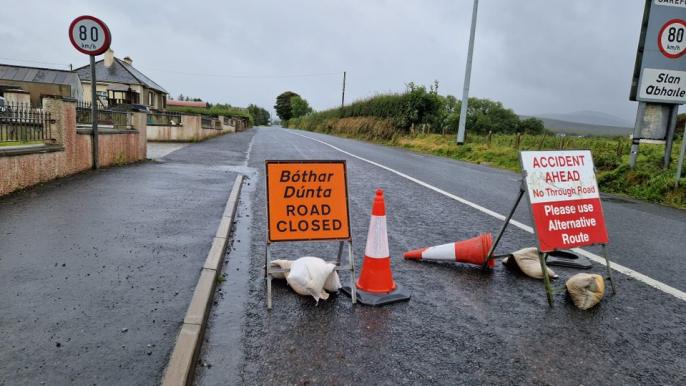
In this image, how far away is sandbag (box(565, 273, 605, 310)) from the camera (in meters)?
3.66

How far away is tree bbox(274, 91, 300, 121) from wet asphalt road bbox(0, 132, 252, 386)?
155888 millimetres

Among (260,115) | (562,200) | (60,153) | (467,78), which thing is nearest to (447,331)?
(562,200)

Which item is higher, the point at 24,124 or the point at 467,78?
the point at 467,78

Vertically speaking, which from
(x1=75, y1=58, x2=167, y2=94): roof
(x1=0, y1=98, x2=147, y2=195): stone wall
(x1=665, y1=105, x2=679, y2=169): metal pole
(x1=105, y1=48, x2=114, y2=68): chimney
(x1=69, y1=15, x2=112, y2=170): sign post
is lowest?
(x1=0, y1=98, x2=147, y2=195): stone wall

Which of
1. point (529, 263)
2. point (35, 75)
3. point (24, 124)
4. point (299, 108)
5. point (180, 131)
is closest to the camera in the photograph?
point (529, 263)

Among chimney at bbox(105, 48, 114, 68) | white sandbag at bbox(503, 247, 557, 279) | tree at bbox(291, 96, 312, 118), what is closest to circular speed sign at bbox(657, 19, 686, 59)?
white sandbag at bbox(503, 247, 557, 279)

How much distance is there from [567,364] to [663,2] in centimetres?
1139

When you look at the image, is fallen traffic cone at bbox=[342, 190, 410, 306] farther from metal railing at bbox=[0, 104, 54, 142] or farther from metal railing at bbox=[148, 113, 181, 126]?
metal railing at bbox=[148, 113, 181, 126]

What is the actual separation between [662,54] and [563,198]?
30.4 feet

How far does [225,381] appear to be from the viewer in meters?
2.52

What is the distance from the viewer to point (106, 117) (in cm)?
1091

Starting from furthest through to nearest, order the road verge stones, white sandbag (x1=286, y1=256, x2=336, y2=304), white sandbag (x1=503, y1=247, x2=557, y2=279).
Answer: white sandbag (x1=503, y1=247, x2=557, y2=279) → white sandbag (x1=286, y1=256, x2=336, y2=304) → the road verge stones

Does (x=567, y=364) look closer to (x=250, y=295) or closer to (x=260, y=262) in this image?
(x=250, y=295)

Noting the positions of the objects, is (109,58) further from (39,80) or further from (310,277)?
(310,277)
